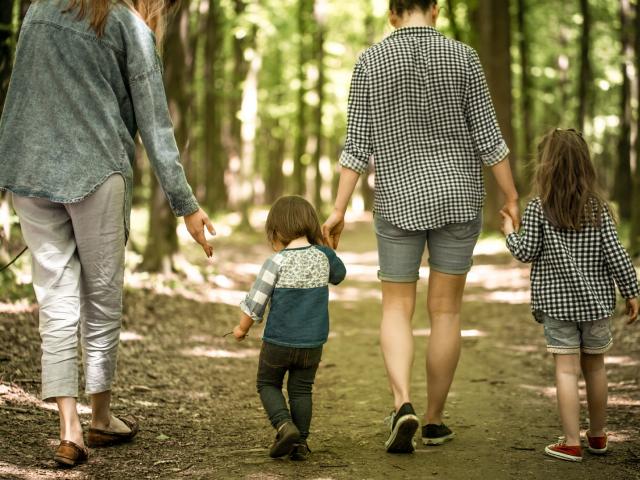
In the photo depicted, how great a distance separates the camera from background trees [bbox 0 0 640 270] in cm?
1203

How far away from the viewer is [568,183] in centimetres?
433

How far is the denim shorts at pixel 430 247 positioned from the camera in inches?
176

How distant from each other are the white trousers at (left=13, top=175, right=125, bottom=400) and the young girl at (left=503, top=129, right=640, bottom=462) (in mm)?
2100

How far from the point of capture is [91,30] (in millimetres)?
3877

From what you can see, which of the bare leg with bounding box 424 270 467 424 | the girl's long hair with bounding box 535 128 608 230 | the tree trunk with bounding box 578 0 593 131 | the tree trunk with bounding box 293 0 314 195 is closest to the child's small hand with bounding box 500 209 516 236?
the girl's long hair with bounding box 535 128 608 230

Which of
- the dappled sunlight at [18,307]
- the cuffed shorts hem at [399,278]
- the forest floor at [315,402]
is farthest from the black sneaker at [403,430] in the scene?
the dappled sunlight at [18,307]

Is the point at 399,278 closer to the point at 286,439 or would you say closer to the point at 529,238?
the point at 529,238

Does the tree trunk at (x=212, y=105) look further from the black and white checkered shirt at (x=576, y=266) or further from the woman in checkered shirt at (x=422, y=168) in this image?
the black and white checkered shirt at (x=576, y=266)

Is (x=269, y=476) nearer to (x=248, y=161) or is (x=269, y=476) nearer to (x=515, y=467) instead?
(x=515, y=467)

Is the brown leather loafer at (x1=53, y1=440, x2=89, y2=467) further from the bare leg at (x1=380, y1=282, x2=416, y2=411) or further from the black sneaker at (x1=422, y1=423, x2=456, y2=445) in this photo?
the black sneaker at (x1=422, y1=423, x2=456, y2=445)

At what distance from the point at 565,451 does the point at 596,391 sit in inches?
15.0

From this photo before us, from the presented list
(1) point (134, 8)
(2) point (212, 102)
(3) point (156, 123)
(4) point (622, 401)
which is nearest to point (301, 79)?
(2) point (212, 102)

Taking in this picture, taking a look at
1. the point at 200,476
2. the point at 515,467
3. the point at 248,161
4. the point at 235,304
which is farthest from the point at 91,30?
the point at 248,161

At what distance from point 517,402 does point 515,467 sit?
1815mm
